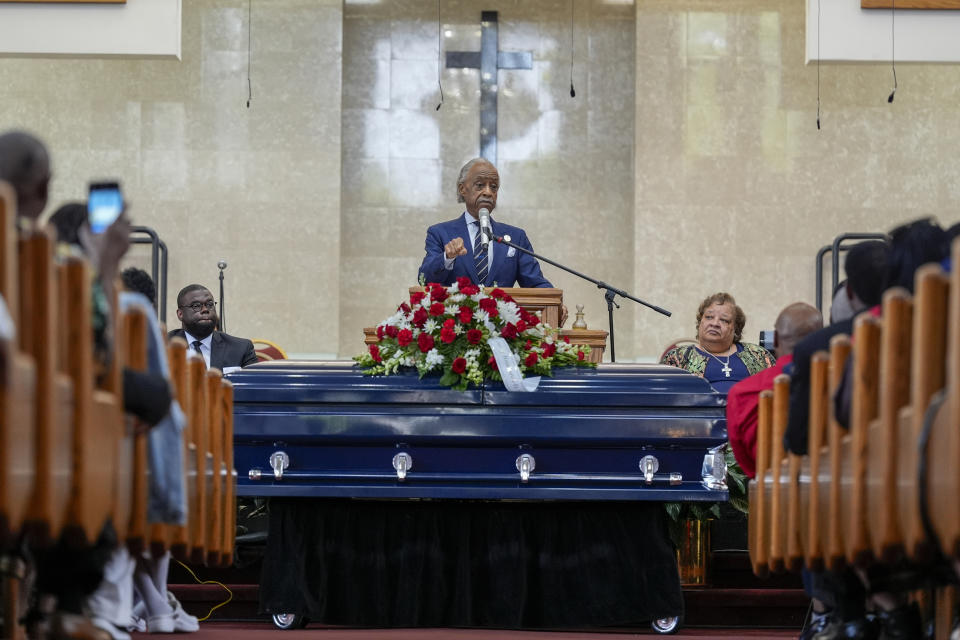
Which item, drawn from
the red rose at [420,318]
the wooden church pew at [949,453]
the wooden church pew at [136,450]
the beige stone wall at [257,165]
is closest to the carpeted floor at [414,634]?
the red rose at [420,318]

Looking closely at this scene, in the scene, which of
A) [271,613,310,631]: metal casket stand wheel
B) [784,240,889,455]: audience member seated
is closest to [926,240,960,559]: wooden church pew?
[784,240,889,455]: audience member seated

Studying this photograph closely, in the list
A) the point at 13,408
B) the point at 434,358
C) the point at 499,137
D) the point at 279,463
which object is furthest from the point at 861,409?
the point at 499,137

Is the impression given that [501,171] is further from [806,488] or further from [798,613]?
[806,488]

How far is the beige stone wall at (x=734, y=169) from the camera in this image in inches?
400

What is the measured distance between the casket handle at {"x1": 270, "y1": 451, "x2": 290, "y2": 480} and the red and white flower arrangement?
0.45 meters

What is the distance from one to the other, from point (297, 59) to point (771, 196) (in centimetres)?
389

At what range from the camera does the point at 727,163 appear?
10.2 m

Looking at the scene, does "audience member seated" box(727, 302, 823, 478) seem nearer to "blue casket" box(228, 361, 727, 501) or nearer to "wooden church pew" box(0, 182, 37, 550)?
"blue casket" box(228, 361, 727, 501)

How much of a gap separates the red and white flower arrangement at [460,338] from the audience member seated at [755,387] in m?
0.81

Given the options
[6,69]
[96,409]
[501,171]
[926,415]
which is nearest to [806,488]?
[926,415]

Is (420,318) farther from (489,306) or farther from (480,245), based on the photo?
(480,245)

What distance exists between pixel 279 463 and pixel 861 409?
2566 millimetres

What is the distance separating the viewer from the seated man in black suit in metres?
6.77

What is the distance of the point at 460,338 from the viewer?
4871mm
